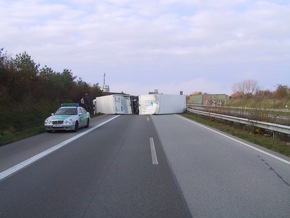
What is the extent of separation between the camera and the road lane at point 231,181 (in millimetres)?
5949

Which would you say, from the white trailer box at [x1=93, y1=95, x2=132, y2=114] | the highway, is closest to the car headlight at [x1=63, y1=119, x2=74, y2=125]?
the highway

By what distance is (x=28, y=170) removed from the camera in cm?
909

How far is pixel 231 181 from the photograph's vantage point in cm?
795

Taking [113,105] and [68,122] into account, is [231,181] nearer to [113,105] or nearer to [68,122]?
[68,122]

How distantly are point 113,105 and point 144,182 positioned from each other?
124 ft

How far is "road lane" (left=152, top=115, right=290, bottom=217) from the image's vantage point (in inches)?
234

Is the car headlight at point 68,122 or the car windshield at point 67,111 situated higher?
the car windshield at point 67,111

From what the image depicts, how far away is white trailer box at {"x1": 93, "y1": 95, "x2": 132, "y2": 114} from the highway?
32.6 metres

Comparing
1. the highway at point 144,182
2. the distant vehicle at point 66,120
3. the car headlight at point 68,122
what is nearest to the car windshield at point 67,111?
the distant vehicle at point 66,120

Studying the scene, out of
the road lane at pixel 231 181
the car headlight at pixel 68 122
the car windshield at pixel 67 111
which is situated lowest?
the road lane at pixel 231 181

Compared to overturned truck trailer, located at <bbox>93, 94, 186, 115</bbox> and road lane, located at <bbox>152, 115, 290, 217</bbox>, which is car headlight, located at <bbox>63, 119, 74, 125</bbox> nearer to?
road lane, located at <bbox>152, 115, 290, 217</bbox>

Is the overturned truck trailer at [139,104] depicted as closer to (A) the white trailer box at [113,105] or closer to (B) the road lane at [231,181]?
(A) the white trailer box at [113,105]

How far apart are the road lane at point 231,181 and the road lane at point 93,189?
1.12 feet

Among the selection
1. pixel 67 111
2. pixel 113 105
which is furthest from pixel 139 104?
pixel 67 111
